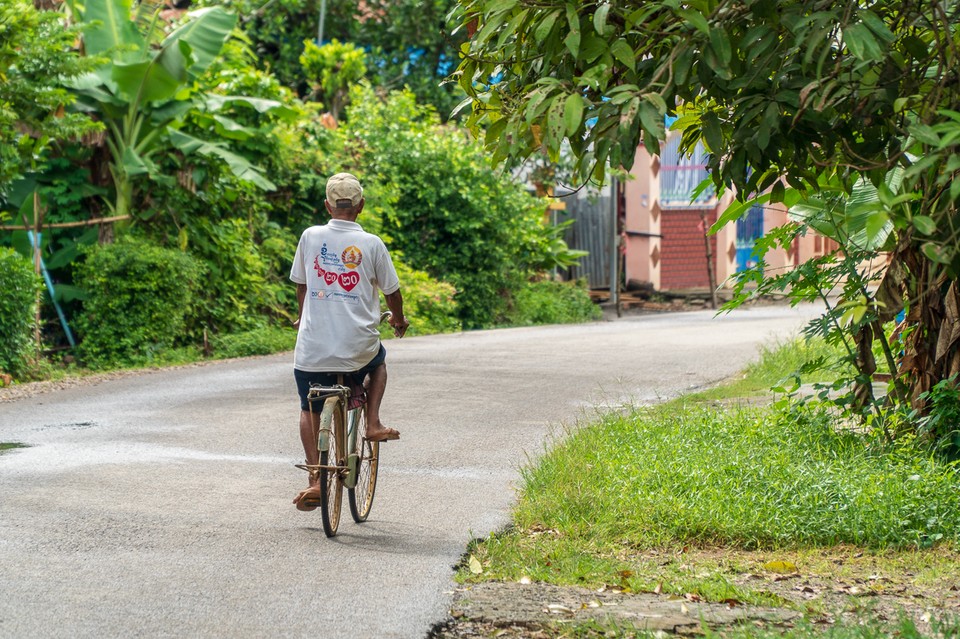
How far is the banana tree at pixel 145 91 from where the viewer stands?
15680 millimetres

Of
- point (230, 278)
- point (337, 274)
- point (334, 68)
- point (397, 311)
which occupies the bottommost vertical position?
point (230, 278)

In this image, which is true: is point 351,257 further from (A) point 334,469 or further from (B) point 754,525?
(B) point 754,525

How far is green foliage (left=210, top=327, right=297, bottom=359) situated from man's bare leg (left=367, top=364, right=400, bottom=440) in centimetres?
1005

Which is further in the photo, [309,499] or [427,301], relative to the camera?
[427,301]

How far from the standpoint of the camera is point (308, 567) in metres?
5.99

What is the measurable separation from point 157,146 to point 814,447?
11.3m

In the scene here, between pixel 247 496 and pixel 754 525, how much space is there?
3.01 metres

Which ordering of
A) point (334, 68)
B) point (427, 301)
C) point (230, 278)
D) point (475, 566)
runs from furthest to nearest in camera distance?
point (334, 68)
point (427, 301)
point (230, 278)
point (475, 566)

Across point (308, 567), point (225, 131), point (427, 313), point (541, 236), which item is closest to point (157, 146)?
point (225, 131)

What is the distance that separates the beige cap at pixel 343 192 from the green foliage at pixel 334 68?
18.3 m

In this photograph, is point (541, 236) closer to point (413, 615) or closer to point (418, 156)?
point (418, 156)

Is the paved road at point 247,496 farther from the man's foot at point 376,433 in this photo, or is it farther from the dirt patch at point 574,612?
the man's foot at point 376,433

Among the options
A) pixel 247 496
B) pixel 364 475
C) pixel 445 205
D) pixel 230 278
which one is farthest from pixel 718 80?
pixel 445 205

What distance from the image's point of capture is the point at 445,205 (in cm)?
2277
